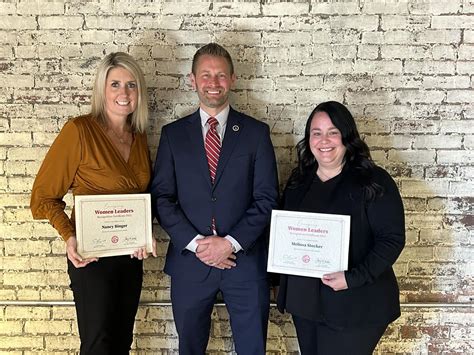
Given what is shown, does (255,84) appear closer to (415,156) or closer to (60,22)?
(415,156)

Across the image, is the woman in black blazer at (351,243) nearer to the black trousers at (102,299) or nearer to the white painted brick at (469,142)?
the black trousers at (102,299)

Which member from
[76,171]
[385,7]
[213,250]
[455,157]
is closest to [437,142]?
[455,157]

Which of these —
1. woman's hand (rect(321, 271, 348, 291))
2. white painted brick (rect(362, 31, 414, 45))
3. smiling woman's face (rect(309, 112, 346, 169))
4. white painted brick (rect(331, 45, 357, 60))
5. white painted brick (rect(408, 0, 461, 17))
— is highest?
white painted brick (rect(408, 0, 461, 17))

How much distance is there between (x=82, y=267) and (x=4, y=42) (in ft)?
3.90

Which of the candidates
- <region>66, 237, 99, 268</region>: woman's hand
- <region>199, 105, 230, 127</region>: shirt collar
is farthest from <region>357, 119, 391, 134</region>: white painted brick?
<region>66, 237, 99, 268</region>: woman's hand

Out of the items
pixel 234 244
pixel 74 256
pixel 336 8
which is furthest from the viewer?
pixel 336 8

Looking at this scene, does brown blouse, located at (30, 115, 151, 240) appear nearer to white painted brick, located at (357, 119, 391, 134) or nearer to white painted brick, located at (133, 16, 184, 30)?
white painted brick, located at (133, 16, 184, 30)

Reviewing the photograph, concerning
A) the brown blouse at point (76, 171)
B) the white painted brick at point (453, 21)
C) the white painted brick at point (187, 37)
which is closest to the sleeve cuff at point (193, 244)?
the brown blouse at point (76, 171)

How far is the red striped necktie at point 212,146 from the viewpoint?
76.0 inches

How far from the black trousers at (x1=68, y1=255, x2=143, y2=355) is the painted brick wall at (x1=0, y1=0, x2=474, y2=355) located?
449 millimetres

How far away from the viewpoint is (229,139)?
193cm

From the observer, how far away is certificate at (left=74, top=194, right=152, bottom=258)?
1.78 metres

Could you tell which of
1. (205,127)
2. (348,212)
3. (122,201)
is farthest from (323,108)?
(122,201)

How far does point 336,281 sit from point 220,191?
23.5 inches
